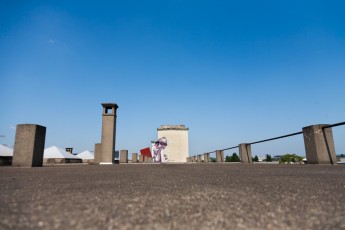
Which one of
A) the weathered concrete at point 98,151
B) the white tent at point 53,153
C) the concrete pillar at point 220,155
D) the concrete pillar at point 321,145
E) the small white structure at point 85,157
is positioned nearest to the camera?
the concrete pillar at point 321,145

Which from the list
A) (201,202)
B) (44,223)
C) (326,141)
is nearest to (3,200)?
(44,223)

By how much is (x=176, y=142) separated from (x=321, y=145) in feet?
95.2

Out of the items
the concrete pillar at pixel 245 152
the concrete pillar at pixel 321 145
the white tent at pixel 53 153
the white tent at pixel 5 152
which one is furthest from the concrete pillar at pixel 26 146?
the white tent at pixel 53 153

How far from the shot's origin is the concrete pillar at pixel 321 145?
541 cm

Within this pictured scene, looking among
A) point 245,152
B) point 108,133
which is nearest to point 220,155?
point 245,152

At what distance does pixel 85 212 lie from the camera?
0.98m

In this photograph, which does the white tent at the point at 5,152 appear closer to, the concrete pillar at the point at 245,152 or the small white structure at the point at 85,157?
the concrete pillar at the point at 245,152

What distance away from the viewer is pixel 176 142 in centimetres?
3412

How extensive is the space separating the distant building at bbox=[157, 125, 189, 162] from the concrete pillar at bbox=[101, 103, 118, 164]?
2200 cm

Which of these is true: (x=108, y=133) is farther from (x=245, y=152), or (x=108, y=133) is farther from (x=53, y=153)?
(x=53, y=153)

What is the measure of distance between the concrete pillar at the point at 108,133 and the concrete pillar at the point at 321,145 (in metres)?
9.26

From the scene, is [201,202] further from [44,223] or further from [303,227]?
[44,223]

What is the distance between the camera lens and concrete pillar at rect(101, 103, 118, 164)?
11607mm

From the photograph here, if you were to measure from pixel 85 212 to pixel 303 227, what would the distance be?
3.00 ft
